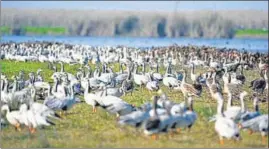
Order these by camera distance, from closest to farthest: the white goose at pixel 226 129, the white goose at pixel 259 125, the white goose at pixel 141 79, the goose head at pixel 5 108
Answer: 1. the white goose at pixel 226 129
2. the white goose at pixel 259 125
3. the goose head at pixel 5 108
4. the white goose at pixel 141 79

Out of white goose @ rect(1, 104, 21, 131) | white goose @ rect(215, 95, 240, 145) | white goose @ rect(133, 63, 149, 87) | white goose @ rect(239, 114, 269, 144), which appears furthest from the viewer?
white goose @ rect(133, 63, 149, 87)

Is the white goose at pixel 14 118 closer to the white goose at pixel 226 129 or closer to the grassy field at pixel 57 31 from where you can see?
the white goose at pixel 226 129

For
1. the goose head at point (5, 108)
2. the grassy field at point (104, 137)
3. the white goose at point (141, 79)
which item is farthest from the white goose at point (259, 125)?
the white goose at point (141, 79)

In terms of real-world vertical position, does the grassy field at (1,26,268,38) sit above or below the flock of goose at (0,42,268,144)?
above

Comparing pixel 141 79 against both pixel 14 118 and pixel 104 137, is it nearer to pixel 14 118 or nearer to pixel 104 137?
pixel 14 118

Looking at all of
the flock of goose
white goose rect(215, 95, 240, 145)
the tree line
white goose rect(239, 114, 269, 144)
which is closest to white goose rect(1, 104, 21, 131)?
the flock of goose

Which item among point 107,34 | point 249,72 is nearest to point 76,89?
point 249,72

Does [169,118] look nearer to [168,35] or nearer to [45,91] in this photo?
[45,91]

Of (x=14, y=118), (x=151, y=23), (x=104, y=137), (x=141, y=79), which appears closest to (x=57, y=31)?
(x=151, y=23)

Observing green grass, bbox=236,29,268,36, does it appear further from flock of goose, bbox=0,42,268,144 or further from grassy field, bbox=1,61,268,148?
grassy field, bbox=1,61,268,148

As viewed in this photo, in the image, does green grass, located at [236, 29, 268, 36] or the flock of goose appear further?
green grass, located at [236, 29, 268, 36]

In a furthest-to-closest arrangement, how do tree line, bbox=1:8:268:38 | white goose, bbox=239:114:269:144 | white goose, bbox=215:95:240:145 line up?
tree line, bbox=1:8:268:38
white goose, bbox=239:114:269:144
white goose, bbox=215:95:240:145

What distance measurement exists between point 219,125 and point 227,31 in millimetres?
57725

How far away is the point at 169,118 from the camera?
10969mm
